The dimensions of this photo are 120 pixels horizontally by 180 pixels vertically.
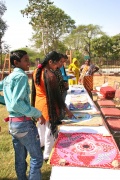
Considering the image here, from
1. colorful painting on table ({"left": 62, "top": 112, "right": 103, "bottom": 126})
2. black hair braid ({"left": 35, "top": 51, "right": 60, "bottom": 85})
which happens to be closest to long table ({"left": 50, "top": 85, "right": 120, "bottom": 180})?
colorful painting on table ({"left": 62, "top": 112, "right": 103, "bottom": 126})

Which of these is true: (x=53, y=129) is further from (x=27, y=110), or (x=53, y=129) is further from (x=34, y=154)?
(x=27, y=110)

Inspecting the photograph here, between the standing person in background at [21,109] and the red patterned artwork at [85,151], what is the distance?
286 millimetres

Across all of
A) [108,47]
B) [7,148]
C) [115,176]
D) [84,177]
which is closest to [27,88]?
[84,177]

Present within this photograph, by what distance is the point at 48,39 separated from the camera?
41312 millimetres

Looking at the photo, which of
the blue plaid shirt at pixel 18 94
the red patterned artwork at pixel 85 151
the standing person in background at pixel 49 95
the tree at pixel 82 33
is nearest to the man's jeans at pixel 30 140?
the blue plaid shirt at pixel 18 94

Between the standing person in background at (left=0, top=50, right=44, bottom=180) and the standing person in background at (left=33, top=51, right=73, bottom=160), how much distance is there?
61cm

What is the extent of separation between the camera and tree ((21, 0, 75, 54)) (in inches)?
1203

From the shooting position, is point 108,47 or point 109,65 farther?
point 108,47

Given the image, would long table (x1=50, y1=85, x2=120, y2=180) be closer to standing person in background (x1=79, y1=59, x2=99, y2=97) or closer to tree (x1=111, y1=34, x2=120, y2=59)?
standing person in background (x1=79, y1=59, x2=99, y2=97)

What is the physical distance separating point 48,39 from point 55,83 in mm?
39747

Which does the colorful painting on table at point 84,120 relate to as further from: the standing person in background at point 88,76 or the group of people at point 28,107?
the standing person in background at point 88,76

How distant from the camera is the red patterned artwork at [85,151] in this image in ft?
5.93

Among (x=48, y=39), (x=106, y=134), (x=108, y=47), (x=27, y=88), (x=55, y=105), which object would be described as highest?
(x=48, y=39)

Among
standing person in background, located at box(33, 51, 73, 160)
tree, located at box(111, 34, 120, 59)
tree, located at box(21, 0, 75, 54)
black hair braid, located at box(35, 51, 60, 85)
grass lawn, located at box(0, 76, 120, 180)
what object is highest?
tree, located at box(21, 0, 75, 54)
